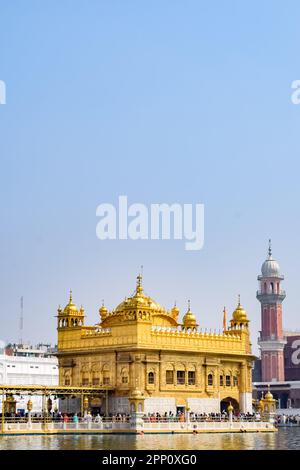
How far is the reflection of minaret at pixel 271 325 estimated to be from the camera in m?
128

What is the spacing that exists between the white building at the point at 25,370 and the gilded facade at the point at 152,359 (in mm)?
34048

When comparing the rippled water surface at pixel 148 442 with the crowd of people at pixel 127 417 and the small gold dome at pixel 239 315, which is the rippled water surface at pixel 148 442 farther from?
the small gold dome at pixel 239 315

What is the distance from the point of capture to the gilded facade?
66.1 metres

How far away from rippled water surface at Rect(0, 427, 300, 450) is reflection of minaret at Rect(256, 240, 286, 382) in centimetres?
6599

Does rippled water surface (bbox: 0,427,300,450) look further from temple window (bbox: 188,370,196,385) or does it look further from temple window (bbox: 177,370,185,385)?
temple window (bbox: 188,370,196,385)

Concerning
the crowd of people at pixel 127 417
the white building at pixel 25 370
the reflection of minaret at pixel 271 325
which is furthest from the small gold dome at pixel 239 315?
the reflection of minaret at pixel 271 325

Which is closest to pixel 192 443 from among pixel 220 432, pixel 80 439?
pixel 80 439

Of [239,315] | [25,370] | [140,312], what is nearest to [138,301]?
[140,312]

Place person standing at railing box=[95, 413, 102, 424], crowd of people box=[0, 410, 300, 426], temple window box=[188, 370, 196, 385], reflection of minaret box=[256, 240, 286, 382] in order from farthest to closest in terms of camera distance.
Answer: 1. reflection of minaret box=[256, 240, 286, 382]
2. temple window box=[188, 370, 196, 385]
3. person standing at railing box=[95, 413, 102, 424]
4. crowd of people box=[0, 410, 300, 426]

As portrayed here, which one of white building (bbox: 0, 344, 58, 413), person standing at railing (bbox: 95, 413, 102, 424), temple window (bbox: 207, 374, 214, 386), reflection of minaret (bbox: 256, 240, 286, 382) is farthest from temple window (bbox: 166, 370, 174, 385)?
reflection of minaret (bbox: 256, 240, 286, 382)

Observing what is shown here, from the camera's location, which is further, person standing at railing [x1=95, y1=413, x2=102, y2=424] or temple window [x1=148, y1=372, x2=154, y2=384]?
temple window [x1=148, y1=372, x2=154, y2=384]

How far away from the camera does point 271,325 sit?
5049 inches
